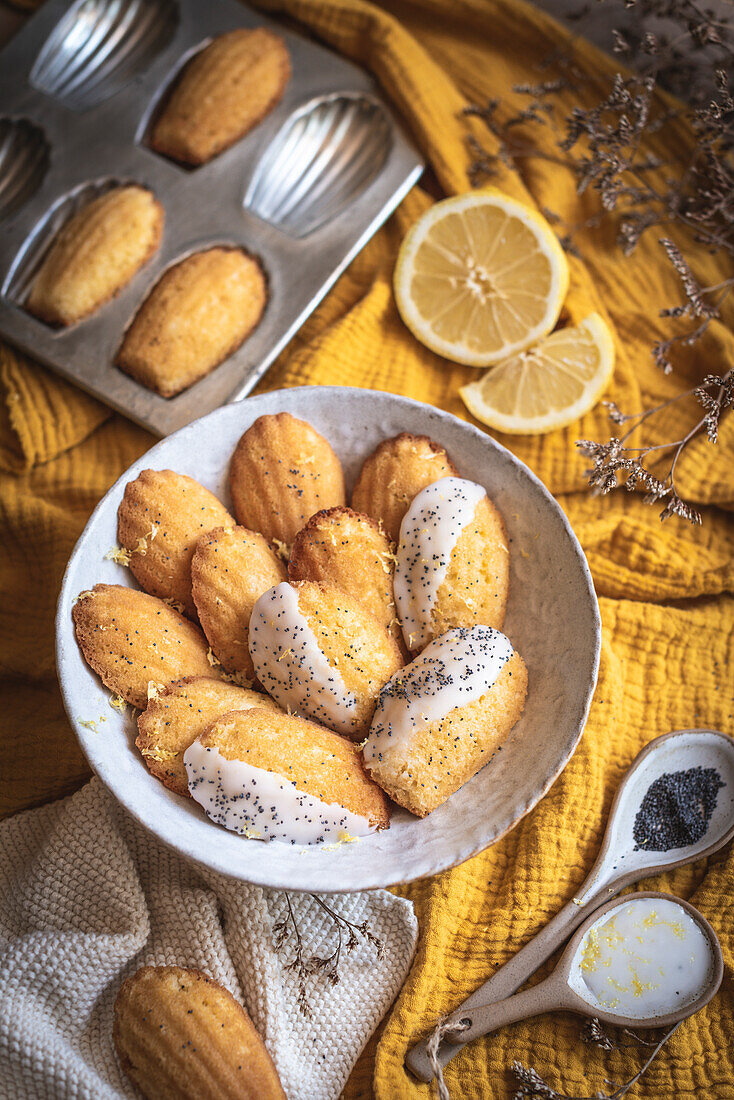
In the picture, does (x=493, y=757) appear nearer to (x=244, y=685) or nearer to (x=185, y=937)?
(x=244, y=685)

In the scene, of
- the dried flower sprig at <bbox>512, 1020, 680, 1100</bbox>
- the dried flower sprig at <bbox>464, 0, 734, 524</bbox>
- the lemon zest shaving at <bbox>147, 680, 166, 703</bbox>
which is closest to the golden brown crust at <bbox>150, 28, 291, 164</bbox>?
the dried flower sprig at <bbox>464, 0, 734, 524</bbox>

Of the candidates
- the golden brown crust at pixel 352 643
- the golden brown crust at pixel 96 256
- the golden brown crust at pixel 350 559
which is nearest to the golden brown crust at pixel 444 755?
the golden brown crust at pixel 352 643

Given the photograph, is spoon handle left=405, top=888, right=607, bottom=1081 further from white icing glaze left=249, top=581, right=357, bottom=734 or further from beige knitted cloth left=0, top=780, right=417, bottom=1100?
white icing glaze left=249, top=581, right=357, bottom=734

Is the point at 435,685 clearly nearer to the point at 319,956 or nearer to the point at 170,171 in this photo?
the point at 319,956

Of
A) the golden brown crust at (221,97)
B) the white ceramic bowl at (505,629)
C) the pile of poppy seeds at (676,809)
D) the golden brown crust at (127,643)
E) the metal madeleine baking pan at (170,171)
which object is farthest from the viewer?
the golden brown crust at (221,97)

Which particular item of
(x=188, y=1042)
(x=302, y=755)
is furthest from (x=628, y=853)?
(x=188, y=1042)

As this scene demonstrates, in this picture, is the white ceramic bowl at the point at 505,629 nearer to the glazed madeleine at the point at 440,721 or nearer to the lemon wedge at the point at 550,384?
the glazed madeleine at the point at 440,721
